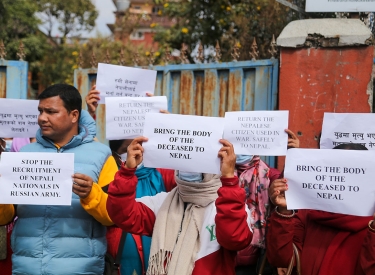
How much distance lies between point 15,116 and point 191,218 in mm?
1762

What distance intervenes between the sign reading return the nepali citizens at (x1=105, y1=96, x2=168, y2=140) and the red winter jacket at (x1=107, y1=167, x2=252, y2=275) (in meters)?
0.69

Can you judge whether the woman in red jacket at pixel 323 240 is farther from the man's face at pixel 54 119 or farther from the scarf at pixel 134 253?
the man's face at pixel 54 119

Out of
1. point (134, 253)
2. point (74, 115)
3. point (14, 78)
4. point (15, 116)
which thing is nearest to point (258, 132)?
point (74, 115)

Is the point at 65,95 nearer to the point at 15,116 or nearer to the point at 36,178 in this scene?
the point at 36,178

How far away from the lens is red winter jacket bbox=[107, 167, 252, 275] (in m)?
2.83

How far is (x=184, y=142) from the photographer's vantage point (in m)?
3.00

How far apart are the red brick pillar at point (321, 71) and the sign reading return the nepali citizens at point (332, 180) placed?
1.69 m

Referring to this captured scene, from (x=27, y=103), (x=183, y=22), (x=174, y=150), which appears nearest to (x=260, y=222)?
(x=174, y=150)

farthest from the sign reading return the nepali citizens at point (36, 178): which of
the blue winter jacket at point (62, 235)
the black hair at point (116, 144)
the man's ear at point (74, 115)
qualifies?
the black hair at point (116, 144)

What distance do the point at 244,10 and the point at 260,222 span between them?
713cm

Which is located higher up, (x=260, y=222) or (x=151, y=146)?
(x=151, y=146)

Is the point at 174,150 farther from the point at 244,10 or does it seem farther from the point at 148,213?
the point at 244,10

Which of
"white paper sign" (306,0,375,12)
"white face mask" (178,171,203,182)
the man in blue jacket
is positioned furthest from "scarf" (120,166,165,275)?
"white paper sign" (306,0,375,12)

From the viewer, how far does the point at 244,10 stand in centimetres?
1009
